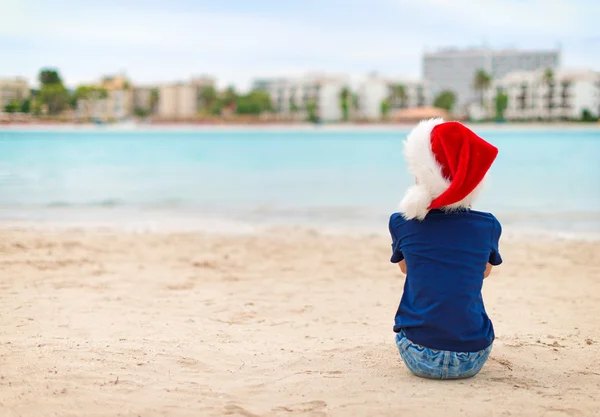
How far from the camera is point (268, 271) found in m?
7.85

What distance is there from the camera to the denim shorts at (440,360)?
11.3ft

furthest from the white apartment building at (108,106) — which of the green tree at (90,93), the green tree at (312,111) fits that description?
the green tree at (312,111)

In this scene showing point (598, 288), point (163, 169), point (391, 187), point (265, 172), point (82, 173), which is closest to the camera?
point (598, 288)

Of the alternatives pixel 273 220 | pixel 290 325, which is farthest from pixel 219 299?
pixel 273 220

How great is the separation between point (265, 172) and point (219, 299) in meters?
22.4

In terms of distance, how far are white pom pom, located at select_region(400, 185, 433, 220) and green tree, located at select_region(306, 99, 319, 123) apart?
141 m

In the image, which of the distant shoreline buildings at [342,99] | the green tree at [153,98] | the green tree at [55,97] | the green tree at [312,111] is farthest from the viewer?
the green tree at [153,98]

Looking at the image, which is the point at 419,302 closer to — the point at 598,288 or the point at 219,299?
the point at 219,299

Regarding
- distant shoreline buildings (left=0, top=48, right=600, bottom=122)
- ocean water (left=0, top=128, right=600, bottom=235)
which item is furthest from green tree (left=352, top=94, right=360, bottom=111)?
ocean water (left=0, top=128, right=600, bottom=235)

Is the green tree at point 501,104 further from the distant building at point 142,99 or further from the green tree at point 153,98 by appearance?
the distant building at point 142,99

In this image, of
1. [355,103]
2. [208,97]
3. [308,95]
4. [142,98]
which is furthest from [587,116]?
[142,98]

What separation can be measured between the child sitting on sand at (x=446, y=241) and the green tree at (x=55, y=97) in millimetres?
71650

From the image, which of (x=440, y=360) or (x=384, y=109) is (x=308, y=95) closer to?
(x=384, y=109)

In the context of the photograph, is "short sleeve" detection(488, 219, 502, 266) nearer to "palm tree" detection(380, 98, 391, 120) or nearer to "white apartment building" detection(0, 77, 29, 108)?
"white apartment building" detection(0, 77, 29, 108)
